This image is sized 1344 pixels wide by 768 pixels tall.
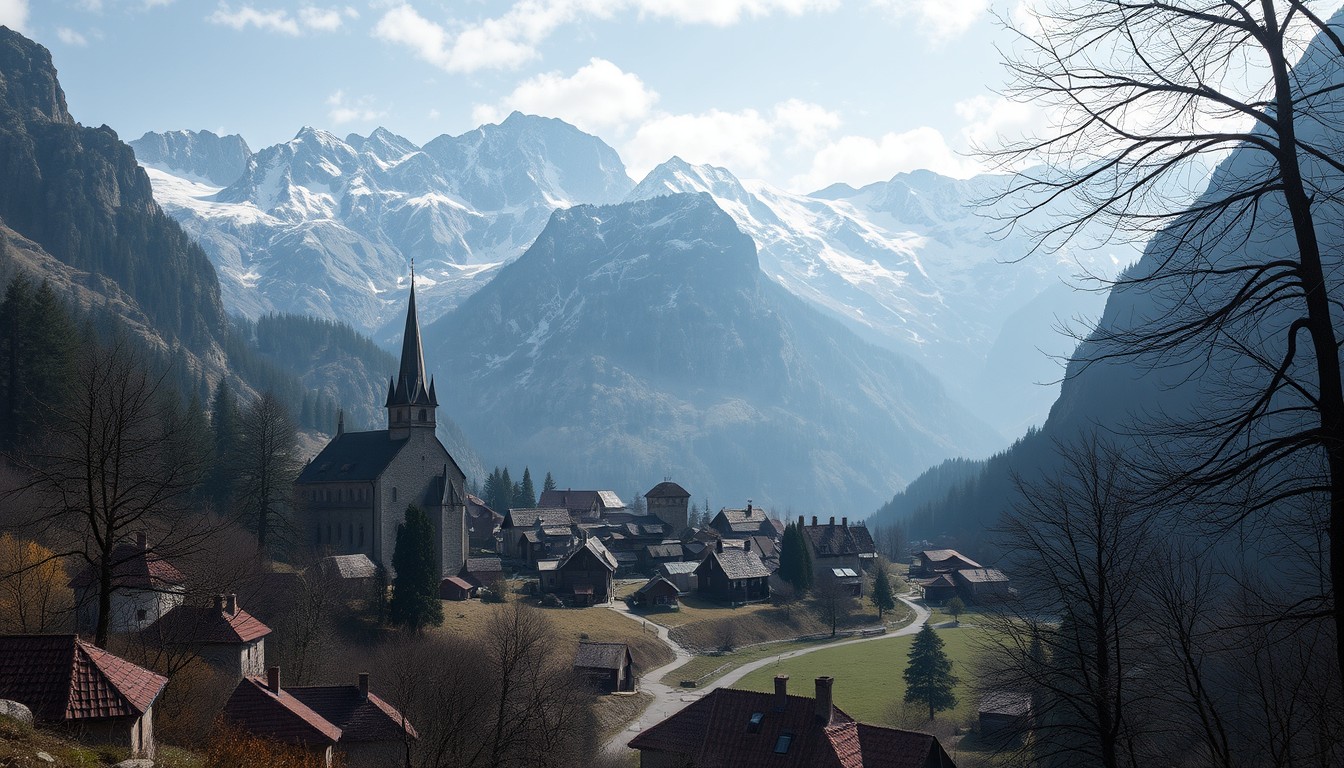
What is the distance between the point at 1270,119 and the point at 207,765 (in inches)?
941

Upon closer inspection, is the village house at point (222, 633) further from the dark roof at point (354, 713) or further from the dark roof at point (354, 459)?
the dark roof at point (354, 459)

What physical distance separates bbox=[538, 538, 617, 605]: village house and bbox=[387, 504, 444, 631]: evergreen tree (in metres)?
27.8

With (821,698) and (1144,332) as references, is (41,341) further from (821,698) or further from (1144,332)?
(1144,332)

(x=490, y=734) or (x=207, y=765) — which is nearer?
(x=207, y=765)

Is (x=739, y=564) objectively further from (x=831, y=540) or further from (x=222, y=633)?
(x=222, y=633)

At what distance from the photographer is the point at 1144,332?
1161 cm

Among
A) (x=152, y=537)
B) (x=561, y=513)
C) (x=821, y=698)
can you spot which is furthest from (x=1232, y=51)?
(x=561, y=513)

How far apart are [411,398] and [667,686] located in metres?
37.3

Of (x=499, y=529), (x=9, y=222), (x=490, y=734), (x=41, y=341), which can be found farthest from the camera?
(x=9, y=222)

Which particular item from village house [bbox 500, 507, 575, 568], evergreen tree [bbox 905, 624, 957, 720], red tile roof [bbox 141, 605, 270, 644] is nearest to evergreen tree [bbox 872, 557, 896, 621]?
village house [bbox 500, 507, 575, 568]

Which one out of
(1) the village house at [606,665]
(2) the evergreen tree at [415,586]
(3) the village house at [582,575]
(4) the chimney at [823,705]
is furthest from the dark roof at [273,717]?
(3) the village house at [582,575]

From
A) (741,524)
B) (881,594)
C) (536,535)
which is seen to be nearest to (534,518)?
(536,535)

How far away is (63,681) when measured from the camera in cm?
2345

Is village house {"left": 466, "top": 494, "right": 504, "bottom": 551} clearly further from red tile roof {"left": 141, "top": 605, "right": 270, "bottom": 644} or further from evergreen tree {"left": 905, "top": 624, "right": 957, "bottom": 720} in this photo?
red tile roof {"left": 141, "top": 605, "right": 270, "bottom": 644}
